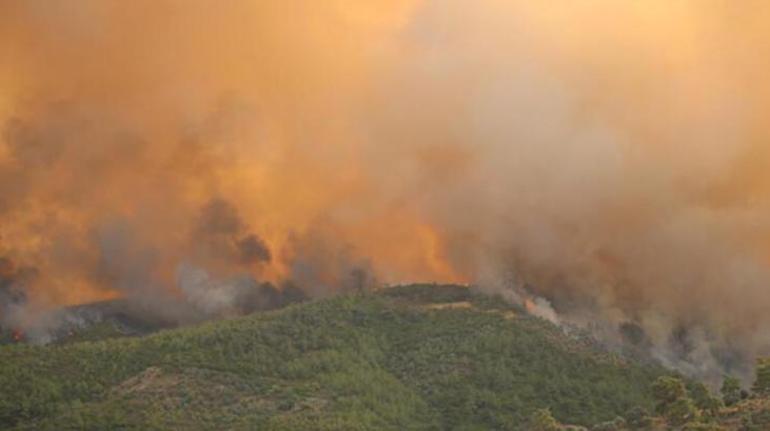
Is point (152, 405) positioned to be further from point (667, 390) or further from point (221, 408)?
point (667, 390)

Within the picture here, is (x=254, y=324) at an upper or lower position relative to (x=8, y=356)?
upper

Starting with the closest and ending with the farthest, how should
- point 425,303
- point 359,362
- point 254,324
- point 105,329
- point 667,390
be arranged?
point 667,390 < point 359,362 < point 254,324 < point 425,303 < point 105,329

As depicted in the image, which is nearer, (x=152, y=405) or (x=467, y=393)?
(x=152, y=405)

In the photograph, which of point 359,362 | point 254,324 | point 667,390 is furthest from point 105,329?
point 667,390

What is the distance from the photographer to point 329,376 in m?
127

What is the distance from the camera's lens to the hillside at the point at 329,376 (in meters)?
110

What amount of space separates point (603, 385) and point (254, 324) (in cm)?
5282

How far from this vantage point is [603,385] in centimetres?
12738

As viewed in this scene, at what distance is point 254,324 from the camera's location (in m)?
145

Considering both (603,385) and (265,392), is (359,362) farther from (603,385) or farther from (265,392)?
(603,385)

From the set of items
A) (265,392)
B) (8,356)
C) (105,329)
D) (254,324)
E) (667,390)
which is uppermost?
(105,329)

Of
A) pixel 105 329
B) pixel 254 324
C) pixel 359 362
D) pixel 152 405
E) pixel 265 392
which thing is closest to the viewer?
pixel 152 405

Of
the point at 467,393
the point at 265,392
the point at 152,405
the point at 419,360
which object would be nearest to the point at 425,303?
the point at 419,360

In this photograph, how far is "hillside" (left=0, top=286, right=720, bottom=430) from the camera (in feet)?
360
